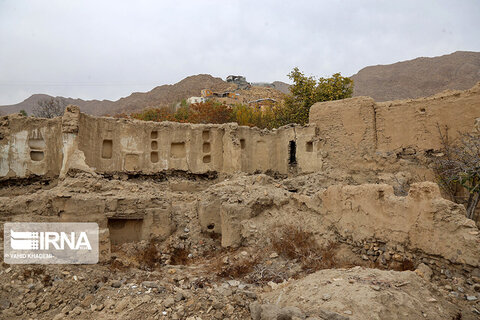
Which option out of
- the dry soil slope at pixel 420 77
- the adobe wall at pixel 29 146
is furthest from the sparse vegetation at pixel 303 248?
the dry soil slope at pixel 420 77

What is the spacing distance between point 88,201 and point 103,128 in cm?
459

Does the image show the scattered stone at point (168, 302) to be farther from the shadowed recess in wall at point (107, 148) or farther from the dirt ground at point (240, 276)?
the shadowed recess in wall at point (107, 148)

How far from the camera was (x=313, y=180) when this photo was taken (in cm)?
1139

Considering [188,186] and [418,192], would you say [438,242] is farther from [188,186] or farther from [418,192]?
[188,186]

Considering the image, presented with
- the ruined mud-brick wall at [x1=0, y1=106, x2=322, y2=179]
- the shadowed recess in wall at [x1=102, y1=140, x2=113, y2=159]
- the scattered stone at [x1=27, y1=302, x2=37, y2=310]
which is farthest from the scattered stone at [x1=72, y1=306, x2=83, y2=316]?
the shadowed recess in wall at [x1=102, y1=140, x2=113, y2=159]

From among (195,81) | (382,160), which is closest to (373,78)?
(195,81)

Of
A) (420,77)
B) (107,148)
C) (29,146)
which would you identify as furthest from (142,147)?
(420,77)

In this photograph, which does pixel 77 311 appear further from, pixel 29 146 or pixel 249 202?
pixel 29 146

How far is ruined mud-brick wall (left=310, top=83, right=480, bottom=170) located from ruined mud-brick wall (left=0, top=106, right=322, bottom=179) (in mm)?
803

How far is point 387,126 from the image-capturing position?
10.8 m

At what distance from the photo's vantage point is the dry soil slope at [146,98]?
177 feet

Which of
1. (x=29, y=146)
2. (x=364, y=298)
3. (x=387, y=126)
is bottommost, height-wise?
(x=364, y=298)

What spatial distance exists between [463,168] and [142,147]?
10336 millimetres

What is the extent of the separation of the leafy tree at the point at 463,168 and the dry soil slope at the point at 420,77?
36292mm
